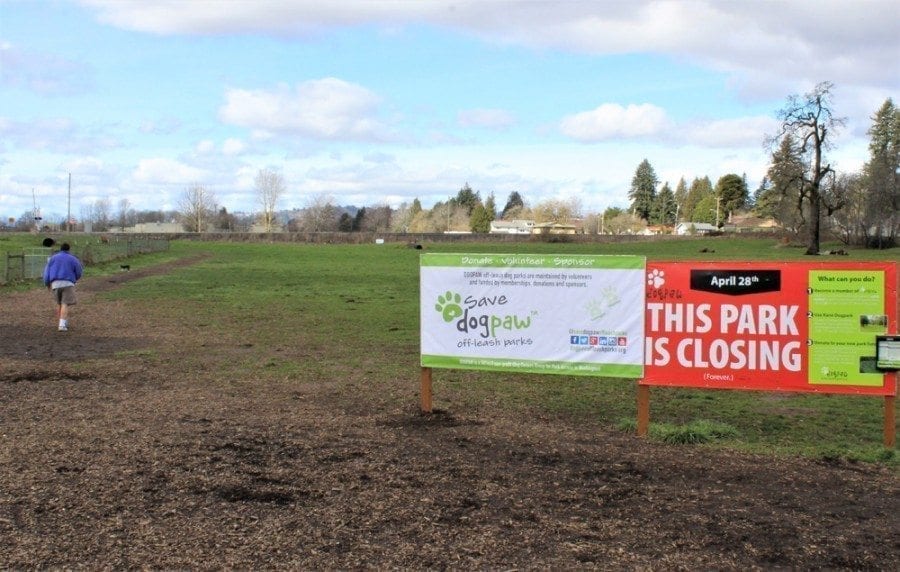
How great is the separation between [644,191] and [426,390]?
537 feet

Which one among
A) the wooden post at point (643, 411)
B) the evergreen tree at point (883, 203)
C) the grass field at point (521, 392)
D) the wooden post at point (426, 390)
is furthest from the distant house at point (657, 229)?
the wooden post at point (643, 411)

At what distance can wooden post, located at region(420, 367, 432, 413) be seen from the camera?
811cm

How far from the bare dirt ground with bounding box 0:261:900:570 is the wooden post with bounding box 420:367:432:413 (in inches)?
8.5

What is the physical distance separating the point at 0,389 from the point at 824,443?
8.89 m

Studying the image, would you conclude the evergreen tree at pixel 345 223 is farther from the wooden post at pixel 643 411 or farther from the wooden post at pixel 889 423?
the wooden post at pixel 889 423

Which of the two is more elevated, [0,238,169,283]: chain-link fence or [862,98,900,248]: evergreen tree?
[862,98,900,248]: evergreen tree

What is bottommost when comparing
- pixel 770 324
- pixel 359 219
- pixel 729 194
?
pixel 770 324

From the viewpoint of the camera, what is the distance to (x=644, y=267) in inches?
286

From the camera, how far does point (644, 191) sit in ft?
542

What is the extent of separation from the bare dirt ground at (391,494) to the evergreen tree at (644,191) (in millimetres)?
162988

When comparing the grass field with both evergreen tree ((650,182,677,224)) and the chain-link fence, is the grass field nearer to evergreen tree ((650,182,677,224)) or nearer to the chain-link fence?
the chain-link fence

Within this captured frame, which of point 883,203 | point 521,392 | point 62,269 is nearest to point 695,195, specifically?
point 883,203

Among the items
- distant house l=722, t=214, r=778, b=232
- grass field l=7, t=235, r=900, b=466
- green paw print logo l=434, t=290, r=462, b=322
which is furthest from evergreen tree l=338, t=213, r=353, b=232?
green paw print logo l=434, t=290, r=462, b=322

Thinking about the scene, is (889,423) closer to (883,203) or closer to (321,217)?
(883,203)
